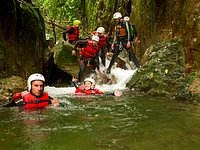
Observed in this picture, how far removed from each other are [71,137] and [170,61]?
560 cm

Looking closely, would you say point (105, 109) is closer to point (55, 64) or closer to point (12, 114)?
point (12, 114)

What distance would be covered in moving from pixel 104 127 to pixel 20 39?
671 centimetres

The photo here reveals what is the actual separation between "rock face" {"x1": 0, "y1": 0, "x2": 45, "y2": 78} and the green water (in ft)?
11.6

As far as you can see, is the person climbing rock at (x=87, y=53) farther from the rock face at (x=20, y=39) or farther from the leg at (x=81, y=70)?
the rock face at (x=20, y=39)

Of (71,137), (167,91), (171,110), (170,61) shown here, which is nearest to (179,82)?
(167,91)

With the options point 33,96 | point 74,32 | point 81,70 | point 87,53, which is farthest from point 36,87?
point 74,32

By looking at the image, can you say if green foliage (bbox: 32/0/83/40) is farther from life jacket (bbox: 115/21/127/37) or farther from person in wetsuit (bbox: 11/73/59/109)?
person in wetsuit (bbox: 11/73/59/109)

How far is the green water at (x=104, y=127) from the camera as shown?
3.13 m

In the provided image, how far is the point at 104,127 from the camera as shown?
3.97 meters

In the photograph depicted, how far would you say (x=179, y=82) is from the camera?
736 centimetres

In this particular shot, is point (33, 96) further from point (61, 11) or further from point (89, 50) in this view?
point (61, 11)

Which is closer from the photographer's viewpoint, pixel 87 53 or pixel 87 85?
pixel 87 85

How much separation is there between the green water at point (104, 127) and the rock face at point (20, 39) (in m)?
3.53

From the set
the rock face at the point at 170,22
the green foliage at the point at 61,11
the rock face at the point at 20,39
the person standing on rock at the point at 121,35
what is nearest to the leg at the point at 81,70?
the person standing on rock at the point at 121,35
